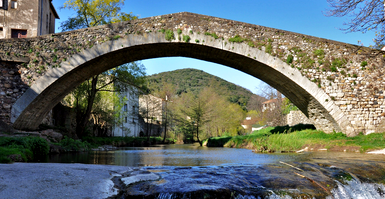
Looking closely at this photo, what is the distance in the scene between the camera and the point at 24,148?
683 centimetres

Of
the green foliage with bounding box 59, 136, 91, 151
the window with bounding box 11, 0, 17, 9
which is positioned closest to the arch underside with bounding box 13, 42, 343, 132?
the green foliage with bounding box 59, 136, 91, 151

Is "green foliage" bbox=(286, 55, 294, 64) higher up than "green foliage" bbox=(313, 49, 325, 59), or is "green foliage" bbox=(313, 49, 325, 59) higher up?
"green foliage" bbox=(313, 49, 325, 59)

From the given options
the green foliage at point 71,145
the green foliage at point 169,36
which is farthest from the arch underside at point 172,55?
the green foliage at point 71,145

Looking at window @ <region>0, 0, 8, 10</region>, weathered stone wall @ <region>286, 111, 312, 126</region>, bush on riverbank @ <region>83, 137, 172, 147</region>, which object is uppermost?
window @ <region>0, 0, 8, 10</region>

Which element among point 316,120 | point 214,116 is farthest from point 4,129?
point 214,116

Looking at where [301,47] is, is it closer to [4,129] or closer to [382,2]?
[382,2]

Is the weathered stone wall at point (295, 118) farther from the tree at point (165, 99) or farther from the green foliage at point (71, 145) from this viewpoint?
the tree at point (165, 99)

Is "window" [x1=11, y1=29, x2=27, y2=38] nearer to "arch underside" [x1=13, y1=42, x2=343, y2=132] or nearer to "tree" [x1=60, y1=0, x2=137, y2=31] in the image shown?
"tree" [x1=60, y1=0, x2=137, y2=31]

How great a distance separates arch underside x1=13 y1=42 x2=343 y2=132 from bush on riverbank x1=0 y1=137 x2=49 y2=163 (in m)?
3.14

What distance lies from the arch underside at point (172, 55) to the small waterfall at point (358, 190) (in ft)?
22.1

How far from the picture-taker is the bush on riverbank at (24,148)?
596 cm

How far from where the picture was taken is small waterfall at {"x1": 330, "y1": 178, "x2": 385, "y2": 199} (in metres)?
3.49

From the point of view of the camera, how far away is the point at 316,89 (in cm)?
1017

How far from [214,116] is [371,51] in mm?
17096
